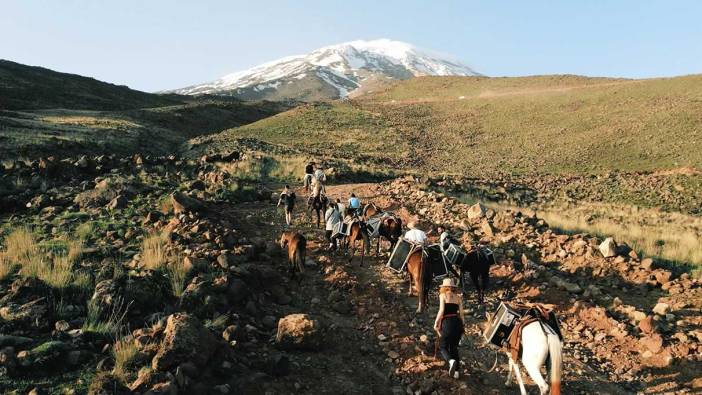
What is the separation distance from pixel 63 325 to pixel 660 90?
223 feet

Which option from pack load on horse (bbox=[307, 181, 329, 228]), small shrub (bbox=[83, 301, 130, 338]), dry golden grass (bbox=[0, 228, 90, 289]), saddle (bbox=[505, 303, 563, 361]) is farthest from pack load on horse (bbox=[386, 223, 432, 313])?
dry golden grass (bbox=[0, 228, 90, 289])

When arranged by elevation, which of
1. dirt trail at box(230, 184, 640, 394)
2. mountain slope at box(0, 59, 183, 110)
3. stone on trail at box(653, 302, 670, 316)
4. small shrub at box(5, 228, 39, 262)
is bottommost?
dirt trail at box(230, 184, 640, 394)

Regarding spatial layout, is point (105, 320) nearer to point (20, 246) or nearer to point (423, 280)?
point (20, 246)

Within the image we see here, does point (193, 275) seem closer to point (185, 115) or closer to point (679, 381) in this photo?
point (679, 381)

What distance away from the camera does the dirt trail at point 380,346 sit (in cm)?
758

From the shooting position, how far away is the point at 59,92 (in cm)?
6888

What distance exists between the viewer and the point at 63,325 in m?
6.88

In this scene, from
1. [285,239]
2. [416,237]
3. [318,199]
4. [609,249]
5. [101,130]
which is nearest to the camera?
[416,237]

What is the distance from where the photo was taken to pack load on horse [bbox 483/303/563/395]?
22.1 feet

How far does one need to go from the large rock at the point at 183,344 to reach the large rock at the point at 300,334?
1.52 meters

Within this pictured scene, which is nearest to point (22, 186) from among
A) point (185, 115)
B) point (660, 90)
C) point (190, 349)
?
point (190, 349)

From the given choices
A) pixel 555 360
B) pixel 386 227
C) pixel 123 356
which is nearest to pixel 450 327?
pixel 555 360

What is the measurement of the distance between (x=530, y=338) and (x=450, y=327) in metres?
1.35

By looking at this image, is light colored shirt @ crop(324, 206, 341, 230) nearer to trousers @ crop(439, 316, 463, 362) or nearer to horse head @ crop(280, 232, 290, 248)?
horse head @ crop(280, 232, 290, 248)
